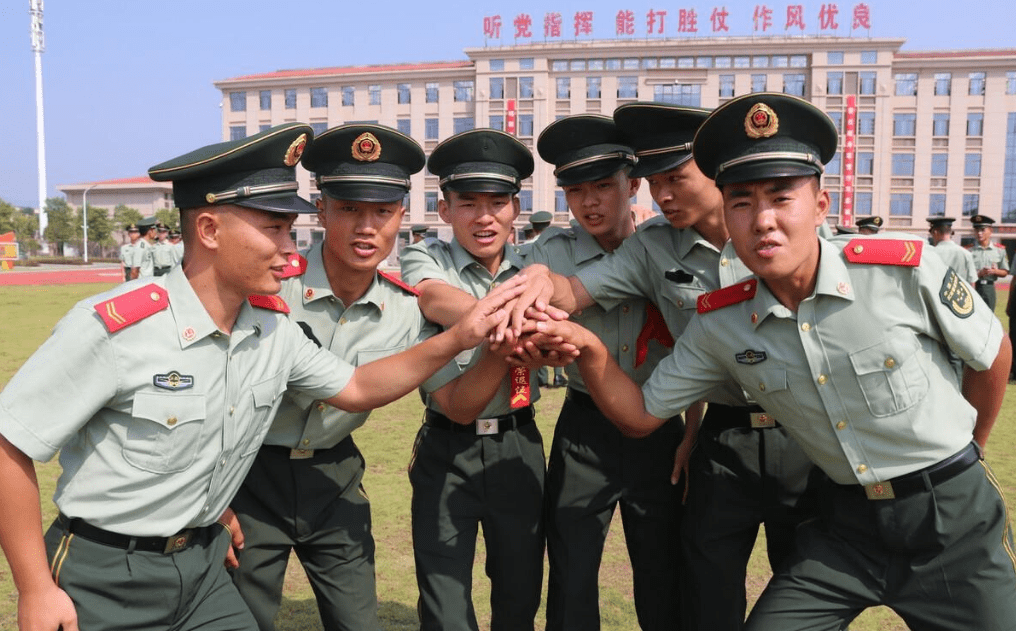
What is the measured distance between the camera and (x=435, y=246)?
3811mm

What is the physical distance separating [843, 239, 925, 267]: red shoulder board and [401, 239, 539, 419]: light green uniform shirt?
5.04 ft

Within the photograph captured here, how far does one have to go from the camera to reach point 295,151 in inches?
113

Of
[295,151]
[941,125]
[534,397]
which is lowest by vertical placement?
[534,397]

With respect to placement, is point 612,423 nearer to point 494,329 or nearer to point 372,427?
point 494,329

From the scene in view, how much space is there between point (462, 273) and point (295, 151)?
1116 mm

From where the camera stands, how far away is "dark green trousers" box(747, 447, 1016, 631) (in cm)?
254

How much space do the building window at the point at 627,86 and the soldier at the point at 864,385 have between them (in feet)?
165

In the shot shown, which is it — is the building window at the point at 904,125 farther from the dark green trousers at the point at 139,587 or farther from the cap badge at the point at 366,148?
the dark green trousers at the point at 139,587

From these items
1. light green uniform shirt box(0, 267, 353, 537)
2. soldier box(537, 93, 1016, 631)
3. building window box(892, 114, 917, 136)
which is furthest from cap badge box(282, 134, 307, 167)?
building window box(892, 114, 917, 136)

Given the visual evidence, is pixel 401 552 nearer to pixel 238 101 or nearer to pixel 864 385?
pixel 864 385

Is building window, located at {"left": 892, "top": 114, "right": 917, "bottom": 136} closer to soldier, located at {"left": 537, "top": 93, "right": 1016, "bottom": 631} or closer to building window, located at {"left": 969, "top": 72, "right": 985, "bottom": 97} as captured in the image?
building window, located at {"left": 969, "top": 72, "right": 985, "bottom": 97}

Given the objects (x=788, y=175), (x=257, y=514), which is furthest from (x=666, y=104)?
(x=257, y=514)

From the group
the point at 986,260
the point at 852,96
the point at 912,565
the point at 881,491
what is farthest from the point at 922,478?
the point at 852,96

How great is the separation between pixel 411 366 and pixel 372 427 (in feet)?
18.6
